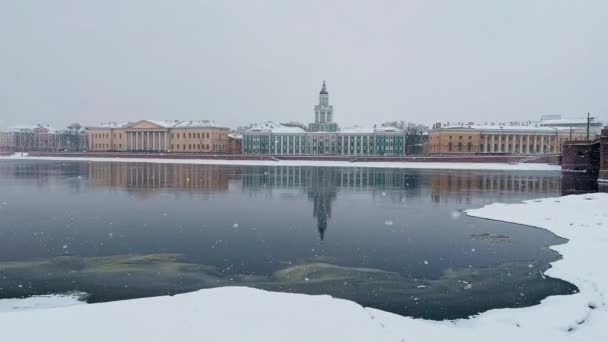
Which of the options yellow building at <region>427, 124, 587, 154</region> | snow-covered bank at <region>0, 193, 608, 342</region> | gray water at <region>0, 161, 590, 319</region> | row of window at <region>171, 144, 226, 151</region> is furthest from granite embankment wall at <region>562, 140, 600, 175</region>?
row of window at <region>171, 144, 226, 151</region>

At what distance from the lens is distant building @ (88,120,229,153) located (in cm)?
11494

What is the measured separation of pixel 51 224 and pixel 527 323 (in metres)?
15.2

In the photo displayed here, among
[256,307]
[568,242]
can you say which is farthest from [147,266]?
[568,242]

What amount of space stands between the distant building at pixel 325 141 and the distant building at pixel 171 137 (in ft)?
21.6

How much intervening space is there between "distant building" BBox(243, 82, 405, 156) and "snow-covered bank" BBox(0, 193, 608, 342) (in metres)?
103

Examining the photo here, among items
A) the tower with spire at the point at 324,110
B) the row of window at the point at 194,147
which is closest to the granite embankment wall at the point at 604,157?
the row of window at the point at 194,147

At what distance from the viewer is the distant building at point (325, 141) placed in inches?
4441

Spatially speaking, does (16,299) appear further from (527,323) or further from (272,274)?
(527,323)

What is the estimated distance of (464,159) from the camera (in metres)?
77.6

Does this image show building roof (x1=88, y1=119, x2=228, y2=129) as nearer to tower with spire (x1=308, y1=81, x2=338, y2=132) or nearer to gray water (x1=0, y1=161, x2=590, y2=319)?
tower with spire (x1=308, y1=81, x2=338, y2=132)

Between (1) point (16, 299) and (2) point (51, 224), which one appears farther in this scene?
(2) point (51, 224)

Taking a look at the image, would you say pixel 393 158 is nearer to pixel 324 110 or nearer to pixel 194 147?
pixel 194 147

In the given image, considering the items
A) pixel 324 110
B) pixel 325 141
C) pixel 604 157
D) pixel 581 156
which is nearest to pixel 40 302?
pixel 604 157

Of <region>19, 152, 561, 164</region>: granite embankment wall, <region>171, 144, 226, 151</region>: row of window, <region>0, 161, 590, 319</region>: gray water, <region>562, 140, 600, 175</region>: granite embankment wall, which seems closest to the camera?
<region>0, 161, 590, 319</region>: gray water
